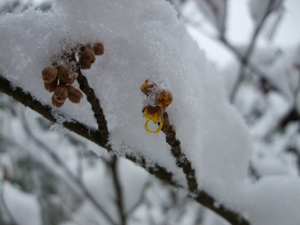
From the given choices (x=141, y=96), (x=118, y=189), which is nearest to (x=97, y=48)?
(x=141, y=96)

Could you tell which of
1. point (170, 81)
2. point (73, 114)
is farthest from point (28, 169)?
point (170, 81)

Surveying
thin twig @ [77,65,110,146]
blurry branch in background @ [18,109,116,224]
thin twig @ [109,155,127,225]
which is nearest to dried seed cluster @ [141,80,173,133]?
thin twig @ [77,65,110,146]

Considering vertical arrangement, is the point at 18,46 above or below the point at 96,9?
below

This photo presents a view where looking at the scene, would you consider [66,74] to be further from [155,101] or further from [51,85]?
[155,101]

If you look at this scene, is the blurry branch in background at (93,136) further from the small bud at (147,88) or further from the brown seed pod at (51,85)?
the small bud at (147,88)

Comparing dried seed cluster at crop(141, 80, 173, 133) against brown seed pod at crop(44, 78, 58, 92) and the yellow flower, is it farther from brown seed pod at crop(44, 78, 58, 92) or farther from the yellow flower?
brown seed pod at crop(44, 78, 58, 92)

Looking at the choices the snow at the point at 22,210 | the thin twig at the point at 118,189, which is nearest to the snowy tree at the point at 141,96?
the thin twig at the point at 118,189

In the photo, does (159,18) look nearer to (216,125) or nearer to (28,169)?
(216,125)
